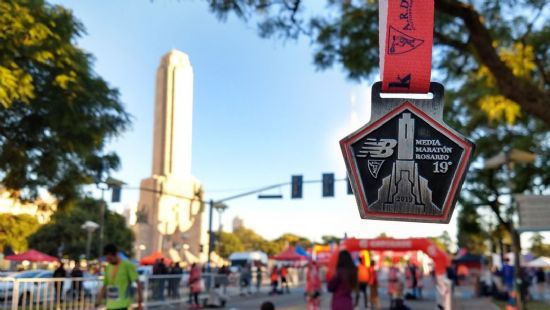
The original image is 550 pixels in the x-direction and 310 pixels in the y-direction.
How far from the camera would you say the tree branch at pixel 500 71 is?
10.4 meters

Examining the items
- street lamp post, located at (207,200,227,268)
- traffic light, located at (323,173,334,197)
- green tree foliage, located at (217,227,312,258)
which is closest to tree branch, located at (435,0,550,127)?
traffic light, located at (323,173,334,197)

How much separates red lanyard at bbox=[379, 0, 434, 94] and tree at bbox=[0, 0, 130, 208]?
9.01 m

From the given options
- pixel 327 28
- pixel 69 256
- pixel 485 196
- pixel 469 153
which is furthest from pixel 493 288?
pixel 69 256

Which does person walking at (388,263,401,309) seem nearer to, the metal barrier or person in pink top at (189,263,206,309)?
person in pink top at (189,263,206,309)

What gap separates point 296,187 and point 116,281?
21.2 meters

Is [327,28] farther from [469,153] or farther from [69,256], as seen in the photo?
[69,256]

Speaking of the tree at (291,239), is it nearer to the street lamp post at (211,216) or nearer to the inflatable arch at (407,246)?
the street lamp post at (211,216)

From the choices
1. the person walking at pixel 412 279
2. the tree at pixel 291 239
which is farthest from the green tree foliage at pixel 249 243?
the person walking at pixel 412 279

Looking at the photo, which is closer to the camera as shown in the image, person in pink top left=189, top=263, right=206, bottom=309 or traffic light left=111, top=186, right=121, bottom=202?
person in pink top left=189, top=263, right=206, bottom=309

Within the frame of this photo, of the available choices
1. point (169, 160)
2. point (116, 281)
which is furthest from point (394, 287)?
point (169, 160)

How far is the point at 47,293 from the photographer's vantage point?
41.9 feet

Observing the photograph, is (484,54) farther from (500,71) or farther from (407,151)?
(407,151)

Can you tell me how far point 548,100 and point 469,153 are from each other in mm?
9741

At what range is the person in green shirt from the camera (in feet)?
21.6
